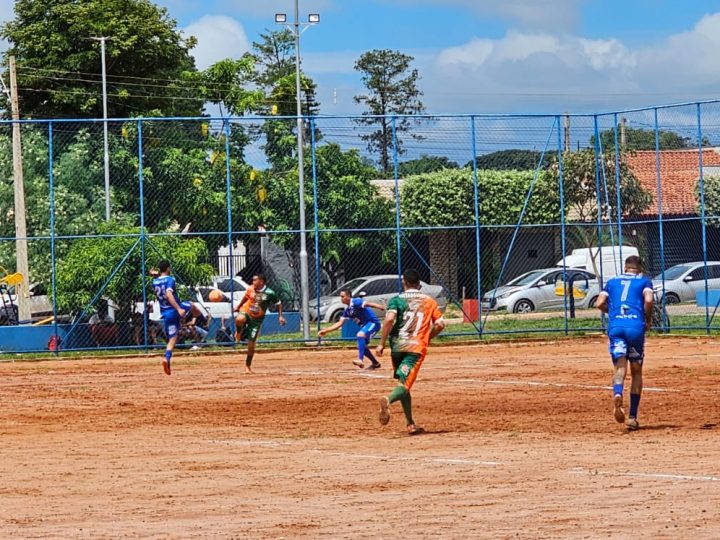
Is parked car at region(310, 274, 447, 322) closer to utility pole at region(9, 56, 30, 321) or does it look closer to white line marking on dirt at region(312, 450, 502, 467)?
utility pole at region(9, 56, 30, 321)

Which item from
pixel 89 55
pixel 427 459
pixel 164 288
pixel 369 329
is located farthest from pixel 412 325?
pixel 89 55

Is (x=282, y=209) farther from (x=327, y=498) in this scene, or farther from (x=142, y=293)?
(x=327, y=498)

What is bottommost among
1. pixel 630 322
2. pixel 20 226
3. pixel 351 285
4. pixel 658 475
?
pixel 658 475

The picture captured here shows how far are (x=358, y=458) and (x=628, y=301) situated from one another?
3631 mm

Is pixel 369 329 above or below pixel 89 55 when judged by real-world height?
below

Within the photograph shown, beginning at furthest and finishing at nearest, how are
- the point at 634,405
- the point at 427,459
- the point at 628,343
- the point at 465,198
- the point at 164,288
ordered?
the point at 465,198 < the point at 164,288 < the point at 628,343 < the point at 634,405 < the point at 427,459

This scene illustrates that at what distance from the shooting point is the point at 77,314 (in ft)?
98.7

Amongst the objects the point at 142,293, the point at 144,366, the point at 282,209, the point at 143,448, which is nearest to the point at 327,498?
the point at 143,448

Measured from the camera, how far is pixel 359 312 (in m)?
25.0

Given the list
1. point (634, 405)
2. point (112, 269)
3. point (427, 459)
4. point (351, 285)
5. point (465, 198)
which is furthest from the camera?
point (465, 198)

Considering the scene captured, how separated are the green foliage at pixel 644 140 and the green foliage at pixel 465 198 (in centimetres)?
524

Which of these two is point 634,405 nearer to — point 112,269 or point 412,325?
point 412,325

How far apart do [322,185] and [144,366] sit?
13383 millimetres

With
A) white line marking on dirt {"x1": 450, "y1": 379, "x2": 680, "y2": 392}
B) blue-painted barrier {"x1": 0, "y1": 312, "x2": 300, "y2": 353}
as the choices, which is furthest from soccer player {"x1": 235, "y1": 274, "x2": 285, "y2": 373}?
blue-painted barrier {"x1": 0, "y1": 312, "x2": 300, "y2": 353}
